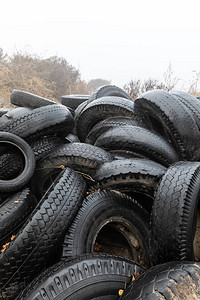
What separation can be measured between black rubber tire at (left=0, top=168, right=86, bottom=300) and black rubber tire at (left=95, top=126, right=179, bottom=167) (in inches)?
39.7

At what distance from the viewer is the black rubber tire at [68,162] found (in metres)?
2.71

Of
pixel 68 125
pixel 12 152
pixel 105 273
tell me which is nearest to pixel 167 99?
pixel 68 125

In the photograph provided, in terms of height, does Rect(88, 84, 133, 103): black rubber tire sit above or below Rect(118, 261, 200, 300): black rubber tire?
above

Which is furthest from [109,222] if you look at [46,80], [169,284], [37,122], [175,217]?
[46,80]

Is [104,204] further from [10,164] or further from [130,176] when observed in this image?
[10,164]

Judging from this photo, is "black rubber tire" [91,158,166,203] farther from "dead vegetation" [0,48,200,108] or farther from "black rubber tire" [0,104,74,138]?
"dead vegetation" [0,48,200,108]

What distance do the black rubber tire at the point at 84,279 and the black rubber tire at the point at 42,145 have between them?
154 cm

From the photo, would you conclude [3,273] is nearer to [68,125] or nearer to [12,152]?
[12,152]

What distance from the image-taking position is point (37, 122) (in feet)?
9.82

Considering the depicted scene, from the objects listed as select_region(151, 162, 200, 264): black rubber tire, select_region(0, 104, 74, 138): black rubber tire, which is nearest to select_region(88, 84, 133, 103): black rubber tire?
select_region(0, 104, 74, 138): black rubber tire

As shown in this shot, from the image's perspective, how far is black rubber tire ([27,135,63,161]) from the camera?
9.73 feet

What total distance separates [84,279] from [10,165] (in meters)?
1.72

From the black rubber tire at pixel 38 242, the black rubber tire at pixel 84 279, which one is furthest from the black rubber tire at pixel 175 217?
the black rubber tire at pixel 38 242

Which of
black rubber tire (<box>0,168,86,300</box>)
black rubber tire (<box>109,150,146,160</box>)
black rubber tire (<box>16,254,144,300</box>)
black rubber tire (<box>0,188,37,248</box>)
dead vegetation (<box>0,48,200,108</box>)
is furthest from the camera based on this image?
dead vegetation (<box>0,48,200,108</box>)
